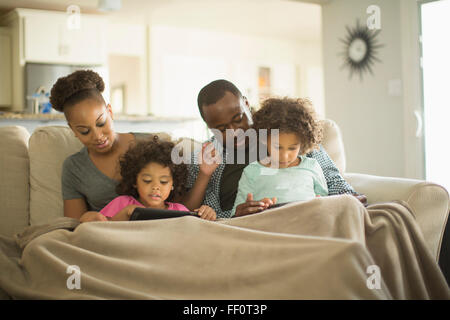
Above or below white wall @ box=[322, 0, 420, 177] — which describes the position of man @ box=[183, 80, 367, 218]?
below

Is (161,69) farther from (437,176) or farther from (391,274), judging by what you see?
(391,274)

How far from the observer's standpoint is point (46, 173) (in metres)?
1.92

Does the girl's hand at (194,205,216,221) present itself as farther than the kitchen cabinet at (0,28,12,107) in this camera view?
No

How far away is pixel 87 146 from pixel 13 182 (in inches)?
13.7

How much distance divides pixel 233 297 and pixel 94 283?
37 cm

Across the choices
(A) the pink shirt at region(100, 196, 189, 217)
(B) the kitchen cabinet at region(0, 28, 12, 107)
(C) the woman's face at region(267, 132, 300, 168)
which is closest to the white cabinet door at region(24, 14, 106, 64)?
(B) the kitchen cabinet at region(0, 28, 12, 107)

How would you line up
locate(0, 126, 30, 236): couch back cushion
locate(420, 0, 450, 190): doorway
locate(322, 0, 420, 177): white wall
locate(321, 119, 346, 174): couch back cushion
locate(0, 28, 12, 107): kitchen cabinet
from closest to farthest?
locate(0, 126, 30, 236): couch back cushion < locate(321, 119, 346, 174): couch back cushion < locate(420, 0, 450, 190): doorway < locate(322, 0, 420, 177): white wall < locate(0, 28, 12, 107): kitchen cabinet

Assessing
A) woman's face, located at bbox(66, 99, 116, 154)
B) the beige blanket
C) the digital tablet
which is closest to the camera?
the beige blanket

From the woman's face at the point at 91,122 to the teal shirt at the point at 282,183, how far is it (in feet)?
1.90

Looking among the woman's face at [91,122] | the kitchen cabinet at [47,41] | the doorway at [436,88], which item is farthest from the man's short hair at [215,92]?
the kitchen cabinet at [47,41]

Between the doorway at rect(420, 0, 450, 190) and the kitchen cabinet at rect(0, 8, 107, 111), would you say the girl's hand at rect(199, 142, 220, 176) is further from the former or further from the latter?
the kitchen cabinet at rect(0, 8, 107, 111)

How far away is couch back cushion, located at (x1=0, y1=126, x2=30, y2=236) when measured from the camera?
1842 millimetres

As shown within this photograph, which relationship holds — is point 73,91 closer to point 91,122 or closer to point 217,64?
point 91,122

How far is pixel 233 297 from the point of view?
45.3 inches
